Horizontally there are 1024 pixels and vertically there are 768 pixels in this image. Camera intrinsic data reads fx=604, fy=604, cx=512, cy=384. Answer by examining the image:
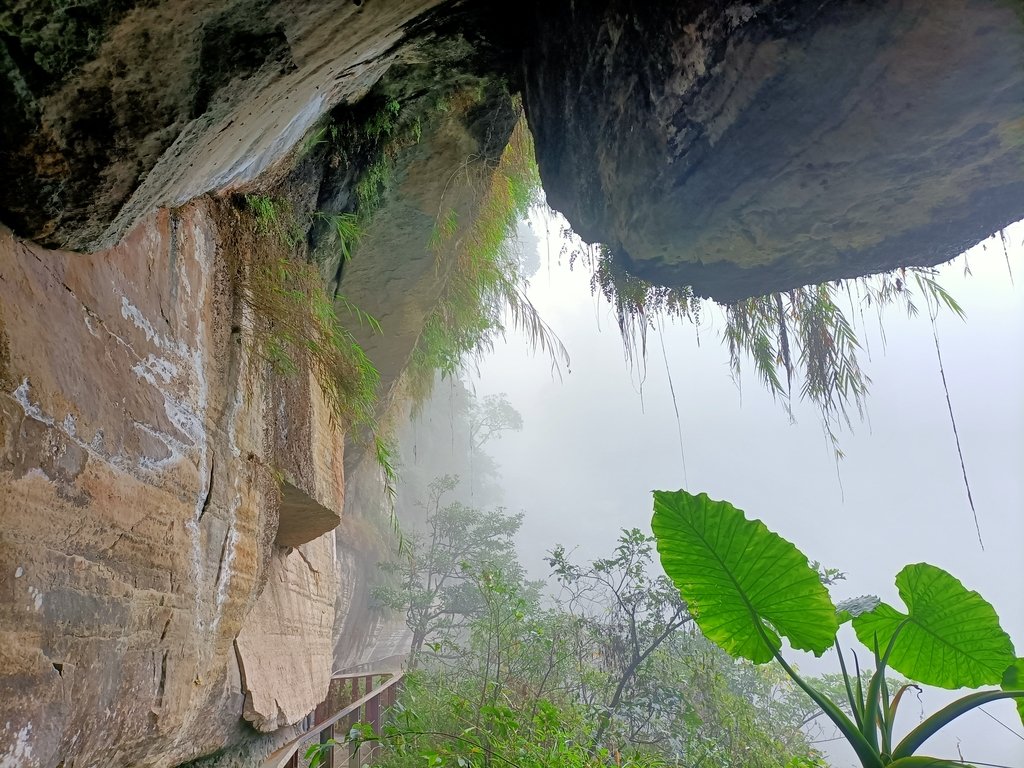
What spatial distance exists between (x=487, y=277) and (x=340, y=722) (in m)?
2.79

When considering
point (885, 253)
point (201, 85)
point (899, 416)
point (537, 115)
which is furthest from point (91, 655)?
Result: point (899, 416)

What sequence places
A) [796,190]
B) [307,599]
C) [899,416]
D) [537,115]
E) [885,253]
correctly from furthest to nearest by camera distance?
[899,416]
[307,599]
[537,115]
[885,253]
[796,190]

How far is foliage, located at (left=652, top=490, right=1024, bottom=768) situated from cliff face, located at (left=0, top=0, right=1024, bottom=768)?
0.76m

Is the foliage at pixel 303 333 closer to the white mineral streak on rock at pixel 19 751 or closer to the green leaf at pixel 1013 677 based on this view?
the white mineral streak on rock at pixel 19 751

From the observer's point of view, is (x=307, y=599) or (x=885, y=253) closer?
(x=885, y=253)

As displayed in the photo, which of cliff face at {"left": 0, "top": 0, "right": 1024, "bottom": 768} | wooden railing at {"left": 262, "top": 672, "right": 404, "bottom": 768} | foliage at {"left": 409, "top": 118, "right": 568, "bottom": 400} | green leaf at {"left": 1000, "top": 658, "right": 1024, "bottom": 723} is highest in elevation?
foliage at {"left": 409, "top": 118, "right": 568, "bottom": 400}

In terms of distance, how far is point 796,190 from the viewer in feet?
4.54

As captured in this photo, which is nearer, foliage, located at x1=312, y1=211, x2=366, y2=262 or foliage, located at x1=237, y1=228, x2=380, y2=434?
foliage, located at x1=237, y1=228, x2=380, y2=434

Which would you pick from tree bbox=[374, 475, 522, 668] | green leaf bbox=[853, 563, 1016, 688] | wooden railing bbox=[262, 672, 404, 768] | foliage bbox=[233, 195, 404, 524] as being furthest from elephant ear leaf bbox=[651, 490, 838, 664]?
tree bbox=[374, 475, 522, 668]

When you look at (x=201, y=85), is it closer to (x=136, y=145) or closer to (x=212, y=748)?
(x=136, y=145)

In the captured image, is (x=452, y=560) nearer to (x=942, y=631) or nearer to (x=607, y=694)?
(x=607, y=694)

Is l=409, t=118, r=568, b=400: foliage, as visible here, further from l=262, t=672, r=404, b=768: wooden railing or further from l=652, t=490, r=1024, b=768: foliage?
l=262, t=672, r=404, b=768: wooden railing

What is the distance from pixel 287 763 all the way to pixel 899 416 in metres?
105

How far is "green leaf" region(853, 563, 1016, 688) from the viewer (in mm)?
1776
